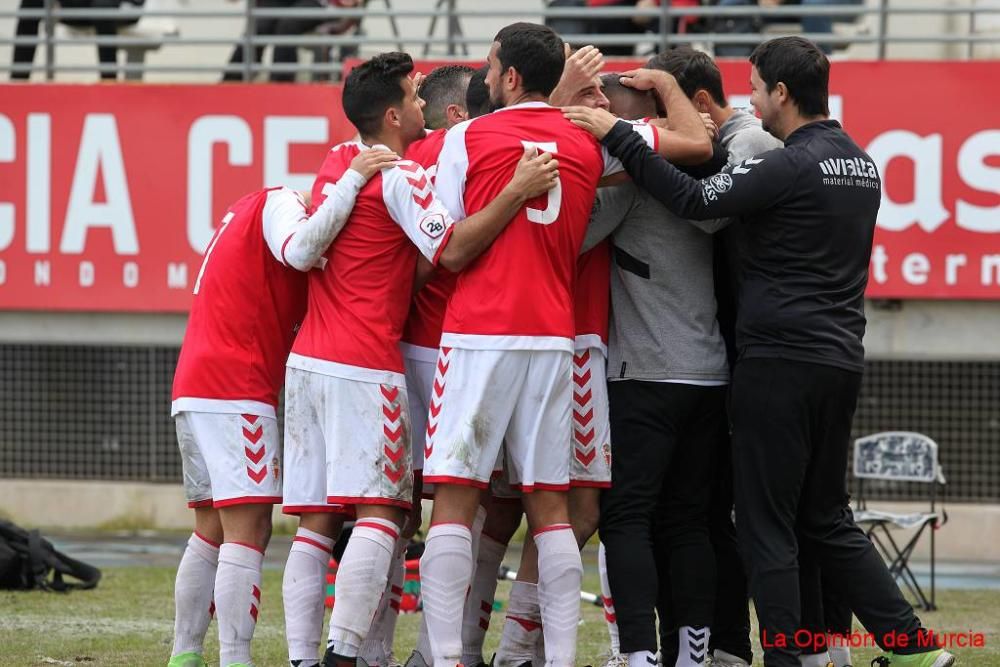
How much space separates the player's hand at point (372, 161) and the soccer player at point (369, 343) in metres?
0.03

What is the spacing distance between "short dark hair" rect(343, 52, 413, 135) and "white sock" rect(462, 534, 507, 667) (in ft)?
5.41

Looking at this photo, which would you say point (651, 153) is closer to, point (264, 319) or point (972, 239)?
point (264, 319)

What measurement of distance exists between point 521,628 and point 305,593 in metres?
0.81

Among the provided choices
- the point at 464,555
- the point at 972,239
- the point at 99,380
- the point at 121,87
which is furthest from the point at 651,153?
the point at 99,380

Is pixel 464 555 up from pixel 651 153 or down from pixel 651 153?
down

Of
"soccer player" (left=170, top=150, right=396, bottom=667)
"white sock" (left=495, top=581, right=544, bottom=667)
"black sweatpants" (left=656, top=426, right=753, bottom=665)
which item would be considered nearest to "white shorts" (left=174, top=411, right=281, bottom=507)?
"soccer player" (left=170, top=150, right=396, bottom=667)

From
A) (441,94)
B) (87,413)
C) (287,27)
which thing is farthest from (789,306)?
(87,413)

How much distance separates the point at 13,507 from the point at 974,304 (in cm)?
737

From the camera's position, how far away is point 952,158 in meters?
10.6

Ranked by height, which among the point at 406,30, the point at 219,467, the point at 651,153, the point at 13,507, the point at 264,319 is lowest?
the point at 13,507

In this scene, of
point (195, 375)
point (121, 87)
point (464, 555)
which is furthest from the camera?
point (121, 87)

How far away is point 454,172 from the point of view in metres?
5.26

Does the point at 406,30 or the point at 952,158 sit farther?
the point at 406,30

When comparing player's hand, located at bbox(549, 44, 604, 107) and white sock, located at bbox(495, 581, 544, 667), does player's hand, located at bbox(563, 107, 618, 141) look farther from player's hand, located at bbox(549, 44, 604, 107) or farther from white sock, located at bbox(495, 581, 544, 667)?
white sock, located at bbox(495, 581, 544, 667)
